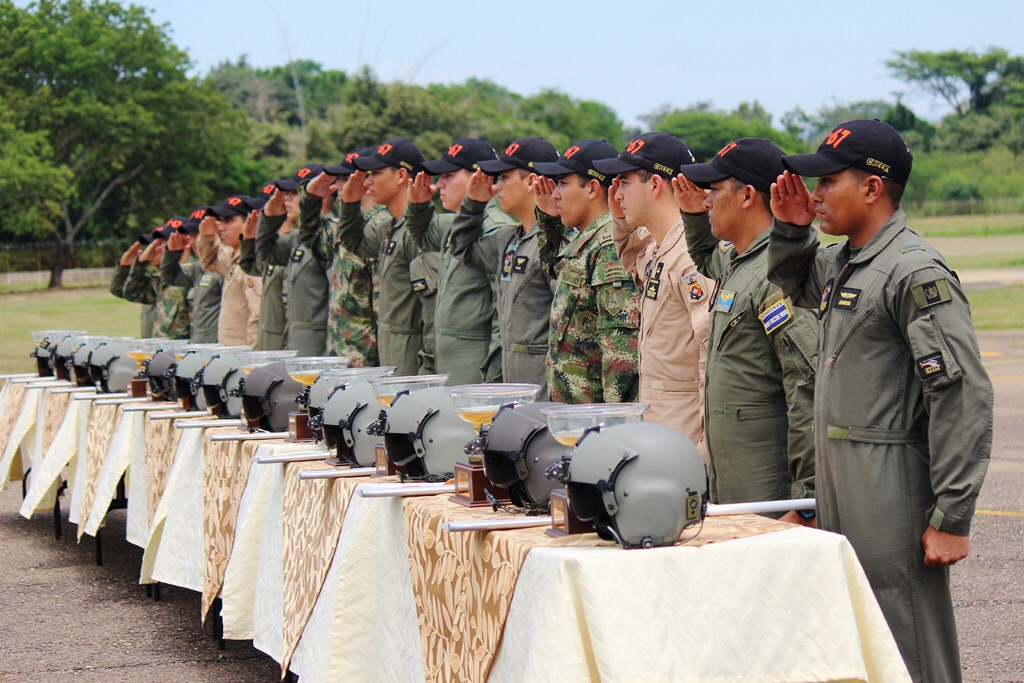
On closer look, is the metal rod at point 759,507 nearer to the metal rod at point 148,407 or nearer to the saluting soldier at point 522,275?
the saluting soldier at point 522,275

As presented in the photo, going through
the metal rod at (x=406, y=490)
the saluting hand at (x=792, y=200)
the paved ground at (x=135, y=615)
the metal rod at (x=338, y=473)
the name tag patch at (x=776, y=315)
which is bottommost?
the paved ground at (x=135, y=615)

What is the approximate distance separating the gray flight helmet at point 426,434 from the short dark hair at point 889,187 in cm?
137

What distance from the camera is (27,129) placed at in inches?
1841

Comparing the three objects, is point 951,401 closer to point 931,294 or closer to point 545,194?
point 931,294


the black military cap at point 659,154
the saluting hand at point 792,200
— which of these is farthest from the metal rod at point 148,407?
the saluting hand at point 792,200

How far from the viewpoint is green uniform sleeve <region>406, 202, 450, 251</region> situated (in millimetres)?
7012

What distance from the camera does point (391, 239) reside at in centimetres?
751

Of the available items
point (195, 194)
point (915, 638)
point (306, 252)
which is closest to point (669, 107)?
point (195, 194)

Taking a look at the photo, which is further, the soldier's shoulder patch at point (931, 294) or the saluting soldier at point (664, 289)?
the saluting soldier at point (664, 289)

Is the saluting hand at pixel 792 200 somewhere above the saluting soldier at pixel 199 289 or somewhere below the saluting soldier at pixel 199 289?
above

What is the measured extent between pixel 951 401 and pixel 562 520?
3.15ft

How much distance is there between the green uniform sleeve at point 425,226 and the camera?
7012 millimetres

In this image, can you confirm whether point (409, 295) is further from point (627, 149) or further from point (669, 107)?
point (669, 107)

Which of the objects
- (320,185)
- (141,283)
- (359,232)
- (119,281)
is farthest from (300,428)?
(119,281)
